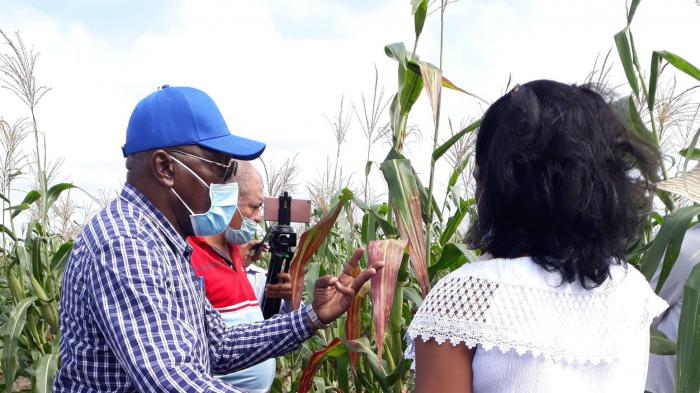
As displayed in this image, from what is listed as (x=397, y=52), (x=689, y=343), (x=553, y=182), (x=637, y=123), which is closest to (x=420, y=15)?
(x=397, y=52)

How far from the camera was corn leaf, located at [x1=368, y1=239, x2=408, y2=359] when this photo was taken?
1.71 m

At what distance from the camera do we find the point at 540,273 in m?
1.13

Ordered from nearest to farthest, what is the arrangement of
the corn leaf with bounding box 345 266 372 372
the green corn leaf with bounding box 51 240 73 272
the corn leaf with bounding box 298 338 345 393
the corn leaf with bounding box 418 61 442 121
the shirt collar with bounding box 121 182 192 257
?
1. the shirt collar with bounding box 121 182 192 257
2. the corn leaf with bounding box 418 61 442 121
3. the corn leaf with bounding box 298 338 345 393
4. the corn leaf with bounding box 345 266 372 372
5. the green corn leaf with bounding box 51 240 73 272

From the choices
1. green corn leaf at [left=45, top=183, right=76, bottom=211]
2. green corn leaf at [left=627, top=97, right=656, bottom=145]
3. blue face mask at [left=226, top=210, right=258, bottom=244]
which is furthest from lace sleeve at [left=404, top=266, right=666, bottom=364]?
green corn leaf at [left=45, top=183, right=76, bottom=211]

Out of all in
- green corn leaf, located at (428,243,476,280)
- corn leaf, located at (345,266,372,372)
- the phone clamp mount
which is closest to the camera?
green corn leaf, located at (428,243,476,280)

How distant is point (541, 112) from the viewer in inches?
44.4

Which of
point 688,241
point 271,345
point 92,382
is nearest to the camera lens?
point 92,382

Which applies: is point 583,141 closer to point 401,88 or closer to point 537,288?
point 537,288

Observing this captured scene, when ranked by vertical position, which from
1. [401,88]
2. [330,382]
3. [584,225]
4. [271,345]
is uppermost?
[401,88]

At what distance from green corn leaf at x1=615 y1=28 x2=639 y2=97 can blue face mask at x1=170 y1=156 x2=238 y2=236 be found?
3.74ft

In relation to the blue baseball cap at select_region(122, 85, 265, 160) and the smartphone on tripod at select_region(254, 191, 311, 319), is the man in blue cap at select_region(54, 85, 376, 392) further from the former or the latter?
the smartphone on tripod at select_region(254, 191, 311, 319)

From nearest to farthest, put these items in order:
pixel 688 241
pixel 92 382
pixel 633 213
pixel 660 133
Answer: pixel 633 213
pixel 92 382
pixel 688 241
pixel 660 133

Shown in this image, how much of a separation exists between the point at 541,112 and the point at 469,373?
0.45m

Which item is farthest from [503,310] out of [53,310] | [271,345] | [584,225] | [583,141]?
[53,310]
